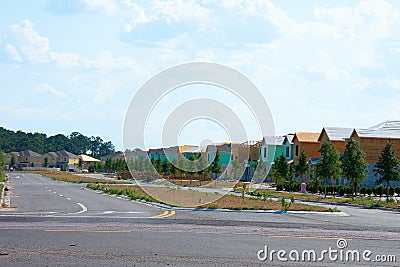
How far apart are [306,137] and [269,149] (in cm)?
537

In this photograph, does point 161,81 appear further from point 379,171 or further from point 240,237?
point 379,171

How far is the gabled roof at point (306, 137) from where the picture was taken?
76250 mm

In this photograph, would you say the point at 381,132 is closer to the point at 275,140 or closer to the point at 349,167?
the point at 275,140

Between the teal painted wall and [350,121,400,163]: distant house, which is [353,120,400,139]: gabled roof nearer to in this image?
[350,121,400,163]: distant house

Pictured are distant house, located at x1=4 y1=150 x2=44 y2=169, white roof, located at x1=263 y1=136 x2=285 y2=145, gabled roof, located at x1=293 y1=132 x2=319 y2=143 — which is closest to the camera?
gabled roof, located at x1=293 y1=132 x2=319 y2=143

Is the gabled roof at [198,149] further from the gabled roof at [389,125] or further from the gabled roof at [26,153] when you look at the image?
the gabled roof at [26,153]

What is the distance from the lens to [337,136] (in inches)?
2719

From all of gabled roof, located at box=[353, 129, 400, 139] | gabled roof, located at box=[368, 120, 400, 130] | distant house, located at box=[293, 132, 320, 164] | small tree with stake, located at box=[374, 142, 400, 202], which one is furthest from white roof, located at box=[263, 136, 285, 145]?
small tree with stake, located at box=[374, 142, 400, 202]

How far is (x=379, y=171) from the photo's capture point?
4253 centimetres

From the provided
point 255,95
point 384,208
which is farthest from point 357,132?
point 255,95

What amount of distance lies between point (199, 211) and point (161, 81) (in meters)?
6.43

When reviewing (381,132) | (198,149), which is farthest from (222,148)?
(381,132)

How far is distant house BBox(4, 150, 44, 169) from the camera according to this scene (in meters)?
188

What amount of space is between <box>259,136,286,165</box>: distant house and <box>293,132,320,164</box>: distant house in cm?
291
